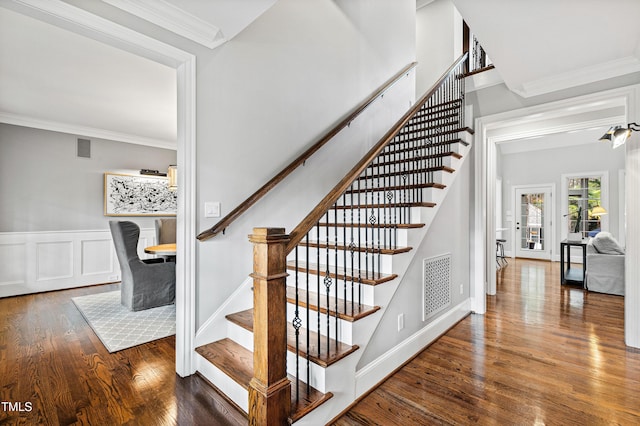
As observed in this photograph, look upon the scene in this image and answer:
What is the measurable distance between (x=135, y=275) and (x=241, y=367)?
2304mm

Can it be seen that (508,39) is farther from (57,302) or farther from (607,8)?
(57,302)

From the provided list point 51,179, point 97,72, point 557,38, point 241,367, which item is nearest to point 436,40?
point 557,38

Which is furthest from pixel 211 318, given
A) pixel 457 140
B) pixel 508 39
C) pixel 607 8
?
pixel 607 8

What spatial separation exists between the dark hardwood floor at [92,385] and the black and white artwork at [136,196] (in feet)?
8.79

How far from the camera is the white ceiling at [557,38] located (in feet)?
6.96

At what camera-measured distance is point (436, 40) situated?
5723 mm

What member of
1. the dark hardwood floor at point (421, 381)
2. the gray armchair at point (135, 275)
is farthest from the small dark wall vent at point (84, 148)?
the dark hardwood floor at point (421, 381)

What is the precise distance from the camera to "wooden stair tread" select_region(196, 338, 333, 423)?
61.8 inches

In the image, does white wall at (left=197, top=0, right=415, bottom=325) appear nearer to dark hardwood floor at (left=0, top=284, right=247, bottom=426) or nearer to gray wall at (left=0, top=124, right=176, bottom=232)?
dark hardwood floor at (left=0, top=284, right=247, bottom=426)

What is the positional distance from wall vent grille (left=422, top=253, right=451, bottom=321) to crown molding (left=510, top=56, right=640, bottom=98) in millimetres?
2033

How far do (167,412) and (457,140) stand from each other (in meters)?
3.49

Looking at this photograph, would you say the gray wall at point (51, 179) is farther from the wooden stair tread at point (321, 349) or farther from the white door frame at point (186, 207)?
the wooden stair tread at point (321, 349)

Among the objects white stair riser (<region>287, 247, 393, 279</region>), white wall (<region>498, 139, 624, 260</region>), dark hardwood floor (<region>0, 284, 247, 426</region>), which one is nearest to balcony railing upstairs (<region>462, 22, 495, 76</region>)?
white stair riser (<region>287, 247, 393, 279</region>)

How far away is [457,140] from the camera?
10.9 ft
